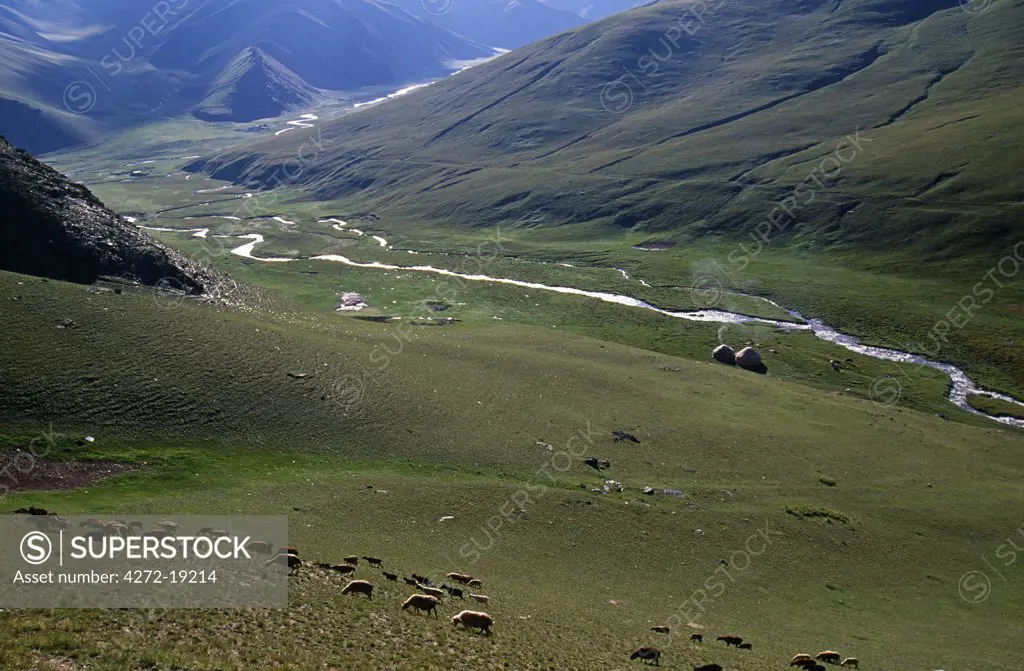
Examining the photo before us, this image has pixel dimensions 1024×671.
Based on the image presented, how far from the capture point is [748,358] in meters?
97.9

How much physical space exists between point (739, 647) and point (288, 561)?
2221 centimetres

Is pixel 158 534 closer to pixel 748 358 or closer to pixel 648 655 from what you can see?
pixel 648 655

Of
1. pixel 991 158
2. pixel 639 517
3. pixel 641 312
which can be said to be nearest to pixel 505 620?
pixel 639 517

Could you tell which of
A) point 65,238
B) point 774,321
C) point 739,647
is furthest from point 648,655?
point 774,321

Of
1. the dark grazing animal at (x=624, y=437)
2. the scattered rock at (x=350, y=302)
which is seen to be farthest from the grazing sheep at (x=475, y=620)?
the scattered rock at (x=350, y=302)

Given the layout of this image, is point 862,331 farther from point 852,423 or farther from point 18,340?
point 18,340

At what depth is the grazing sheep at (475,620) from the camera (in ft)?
95.2

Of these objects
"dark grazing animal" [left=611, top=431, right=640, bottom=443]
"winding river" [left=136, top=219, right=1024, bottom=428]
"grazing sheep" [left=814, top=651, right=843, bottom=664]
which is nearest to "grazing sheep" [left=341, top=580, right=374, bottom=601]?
"grazing sheep" [left=814, top=651, right=843, bottom=664]

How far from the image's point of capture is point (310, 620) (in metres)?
26.8

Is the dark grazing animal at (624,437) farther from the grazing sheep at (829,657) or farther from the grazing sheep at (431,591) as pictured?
the grazing sheep at (431,591)

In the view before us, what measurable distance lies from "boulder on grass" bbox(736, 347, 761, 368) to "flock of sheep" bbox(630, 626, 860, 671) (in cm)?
6719

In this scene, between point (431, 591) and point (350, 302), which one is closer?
point (431, 591)

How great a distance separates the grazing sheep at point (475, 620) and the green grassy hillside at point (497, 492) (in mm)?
1433

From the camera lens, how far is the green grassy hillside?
28156 mm
